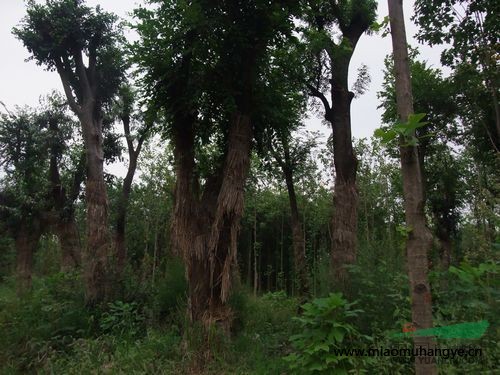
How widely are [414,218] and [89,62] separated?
12094 mm

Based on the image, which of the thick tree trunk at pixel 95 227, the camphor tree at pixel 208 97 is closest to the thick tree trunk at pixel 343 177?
the camphor tree at pixel 208 97

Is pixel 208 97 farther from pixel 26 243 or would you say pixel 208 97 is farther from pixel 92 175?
pixel 26 243

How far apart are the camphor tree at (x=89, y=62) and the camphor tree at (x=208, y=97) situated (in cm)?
340

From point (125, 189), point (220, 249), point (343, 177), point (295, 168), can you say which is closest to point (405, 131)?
point (220, 249)

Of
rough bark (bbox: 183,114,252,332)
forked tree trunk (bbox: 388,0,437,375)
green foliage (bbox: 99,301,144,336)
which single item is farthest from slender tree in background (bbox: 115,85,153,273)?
forked tree trunk (bbox: 388,0,437,375)

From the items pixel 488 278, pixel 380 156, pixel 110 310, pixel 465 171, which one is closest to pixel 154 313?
pixel 110 310

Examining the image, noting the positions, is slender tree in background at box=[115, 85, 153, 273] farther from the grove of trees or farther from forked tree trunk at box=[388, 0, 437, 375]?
forked tree trunk at box=[388, 0, 437, 375]

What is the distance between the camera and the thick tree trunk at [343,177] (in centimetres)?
840

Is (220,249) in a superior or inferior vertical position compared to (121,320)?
superior

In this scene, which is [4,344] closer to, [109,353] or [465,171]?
[109,353]

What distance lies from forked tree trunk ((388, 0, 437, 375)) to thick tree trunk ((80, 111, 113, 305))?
7547mm

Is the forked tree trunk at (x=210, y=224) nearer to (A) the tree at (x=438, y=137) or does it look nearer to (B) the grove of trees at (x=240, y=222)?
(B) the grove of trees at (x=240, y=222)

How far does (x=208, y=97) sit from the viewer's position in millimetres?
7590

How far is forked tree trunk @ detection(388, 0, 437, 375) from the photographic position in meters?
2.42
